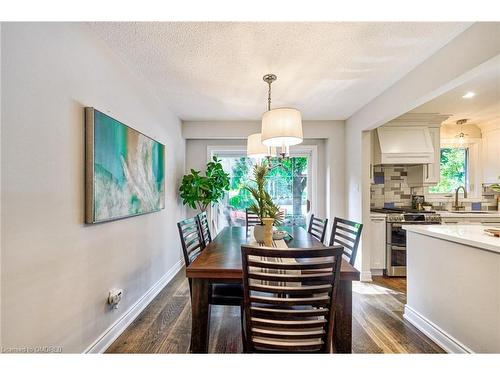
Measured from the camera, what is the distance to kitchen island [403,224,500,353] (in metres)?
1.48

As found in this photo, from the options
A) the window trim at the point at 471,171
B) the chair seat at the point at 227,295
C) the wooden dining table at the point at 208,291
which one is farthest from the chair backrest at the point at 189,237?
the window trim at the point at 471,171

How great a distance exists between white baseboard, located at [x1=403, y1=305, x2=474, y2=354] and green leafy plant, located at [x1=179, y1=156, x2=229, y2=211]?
2726mm

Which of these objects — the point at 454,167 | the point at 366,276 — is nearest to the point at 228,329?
the point at 366,276

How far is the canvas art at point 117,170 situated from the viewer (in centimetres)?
160

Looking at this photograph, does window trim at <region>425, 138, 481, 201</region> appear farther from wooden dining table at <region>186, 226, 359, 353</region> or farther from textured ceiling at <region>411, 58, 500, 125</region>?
wooden dining table at <region>186, 226, 359, 353</region>

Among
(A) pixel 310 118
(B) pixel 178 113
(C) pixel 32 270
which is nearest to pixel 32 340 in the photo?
(C) pixel 32 270

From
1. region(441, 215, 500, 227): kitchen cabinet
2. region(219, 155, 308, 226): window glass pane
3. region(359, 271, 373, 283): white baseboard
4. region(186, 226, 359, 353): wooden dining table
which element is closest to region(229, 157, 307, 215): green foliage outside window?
region(219, 155, 308, 226): window glass pane

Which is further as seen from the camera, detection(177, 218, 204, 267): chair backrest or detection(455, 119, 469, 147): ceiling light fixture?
detection(455, 119, 469, 147): ceiling light fixture

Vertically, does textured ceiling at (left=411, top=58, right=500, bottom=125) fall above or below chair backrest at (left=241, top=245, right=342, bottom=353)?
above

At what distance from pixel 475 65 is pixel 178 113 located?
3217mm

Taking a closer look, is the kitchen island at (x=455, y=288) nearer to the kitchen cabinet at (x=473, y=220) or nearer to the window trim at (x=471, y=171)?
the kitchen cabinet at (x=473, y=220)

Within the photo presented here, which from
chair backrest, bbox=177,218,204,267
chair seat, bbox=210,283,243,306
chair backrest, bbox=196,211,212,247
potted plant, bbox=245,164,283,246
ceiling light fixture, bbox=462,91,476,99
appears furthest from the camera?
ceiling light fixture, bbox=462,91,476,99
